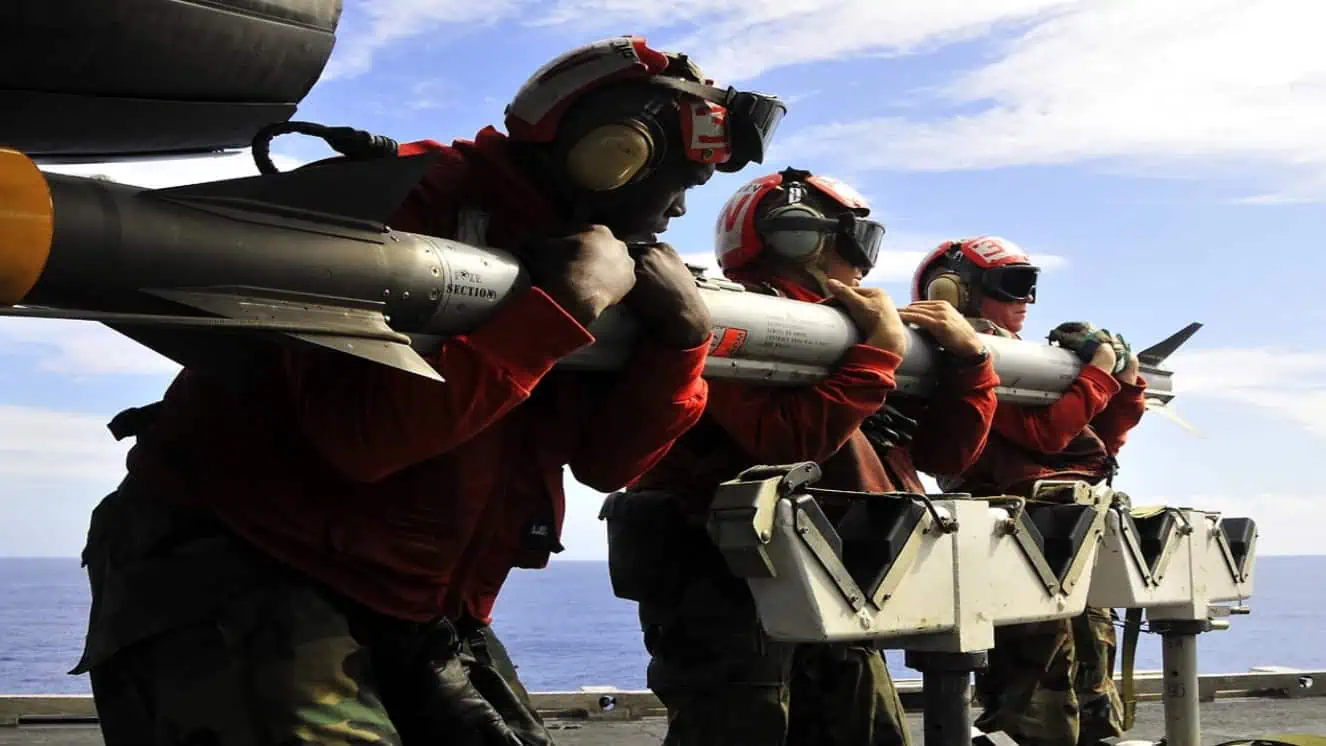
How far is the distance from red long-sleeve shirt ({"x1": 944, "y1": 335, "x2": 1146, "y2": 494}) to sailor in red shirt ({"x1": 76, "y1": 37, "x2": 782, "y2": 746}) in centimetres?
313

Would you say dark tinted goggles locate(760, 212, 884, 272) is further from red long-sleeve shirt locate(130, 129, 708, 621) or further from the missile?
red long-sleeve shirt locate(130, 129, 708, 621)

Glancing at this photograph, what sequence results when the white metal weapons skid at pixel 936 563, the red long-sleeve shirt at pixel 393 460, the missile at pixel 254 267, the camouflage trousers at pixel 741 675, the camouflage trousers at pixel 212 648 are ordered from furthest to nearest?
the camouflage trousers at pixel 741 675 → the white metal weapons skid at pixel 936 563 → the red long-sleeve shirt at pixel 393 460 → the camouflage trousers at pixel 212 648 → the missile at pixel 254 267

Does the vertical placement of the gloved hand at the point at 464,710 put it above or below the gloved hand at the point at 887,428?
below

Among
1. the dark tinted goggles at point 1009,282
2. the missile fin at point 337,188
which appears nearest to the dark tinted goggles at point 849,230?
the dark tinted goggles at point 1009,282

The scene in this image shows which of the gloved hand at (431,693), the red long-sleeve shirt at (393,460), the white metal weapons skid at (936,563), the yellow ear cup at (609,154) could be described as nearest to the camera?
the red long-sleeve shirt at (393,460)

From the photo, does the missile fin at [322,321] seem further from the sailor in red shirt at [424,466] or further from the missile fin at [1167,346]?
the missile fin at [1167,346]

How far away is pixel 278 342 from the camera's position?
329cm

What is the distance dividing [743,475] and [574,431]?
0.46 meters

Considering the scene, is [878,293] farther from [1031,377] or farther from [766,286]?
[1031,377]

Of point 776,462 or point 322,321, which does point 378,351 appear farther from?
point 776,462

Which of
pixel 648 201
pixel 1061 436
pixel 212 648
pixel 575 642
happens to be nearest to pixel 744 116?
pixel 648 201

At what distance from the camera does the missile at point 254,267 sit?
2.80 m

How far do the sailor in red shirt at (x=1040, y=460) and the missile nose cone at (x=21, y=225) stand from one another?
14.9 feet

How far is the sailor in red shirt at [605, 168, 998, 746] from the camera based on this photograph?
4.84 m
